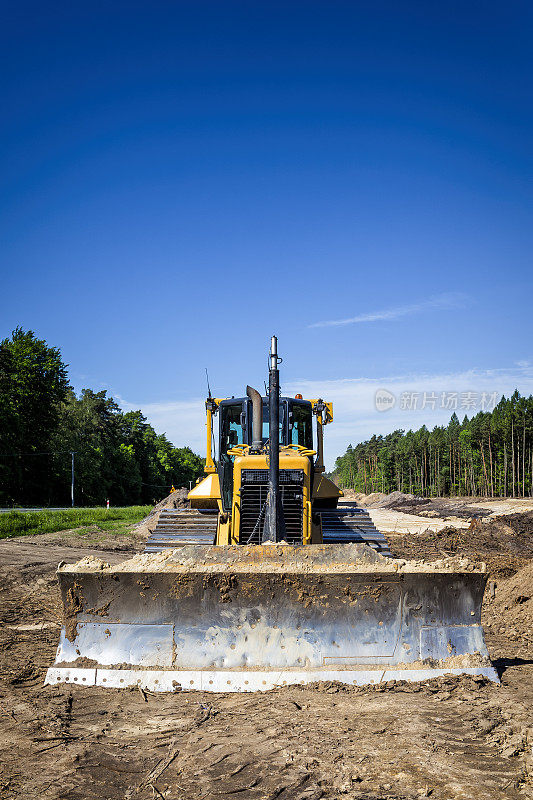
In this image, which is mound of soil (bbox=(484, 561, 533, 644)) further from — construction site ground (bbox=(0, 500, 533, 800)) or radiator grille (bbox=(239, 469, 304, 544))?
radiator grille (bbox=(239, 469, 304, 544))

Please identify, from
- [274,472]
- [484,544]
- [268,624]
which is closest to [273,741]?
[268,624]

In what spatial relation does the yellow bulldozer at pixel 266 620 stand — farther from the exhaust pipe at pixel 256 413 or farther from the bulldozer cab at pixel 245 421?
the bulldozer cab at pixel 245 421

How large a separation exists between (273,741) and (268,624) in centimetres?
125

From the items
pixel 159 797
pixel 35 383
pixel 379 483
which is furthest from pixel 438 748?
pixel 379 483

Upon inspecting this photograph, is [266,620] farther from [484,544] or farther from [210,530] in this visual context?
[484,544]

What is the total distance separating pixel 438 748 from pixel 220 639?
6.60 feet

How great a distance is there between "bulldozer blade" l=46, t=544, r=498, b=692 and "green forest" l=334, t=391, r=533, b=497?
73.7 m

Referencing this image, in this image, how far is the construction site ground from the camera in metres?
3.37

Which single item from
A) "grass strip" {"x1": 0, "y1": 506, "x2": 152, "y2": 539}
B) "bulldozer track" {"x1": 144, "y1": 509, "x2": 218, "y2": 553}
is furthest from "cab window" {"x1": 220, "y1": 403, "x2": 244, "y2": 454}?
"grass strip" {"x1": 0, "y1": 506, "x2": 152, "y2": 539}

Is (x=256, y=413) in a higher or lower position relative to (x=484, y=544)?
higher

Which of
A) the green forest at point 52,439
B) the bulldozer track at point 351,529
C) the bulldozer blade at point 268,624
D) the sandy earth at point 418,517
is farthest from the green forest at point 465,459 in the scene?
the bulldozer blade at point 268,624

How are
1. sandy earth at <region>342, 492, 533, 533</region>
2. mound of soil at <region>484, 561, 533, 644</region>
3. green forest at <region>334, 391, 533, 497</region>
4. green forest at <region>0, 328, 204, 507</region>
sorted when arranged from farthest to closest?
green forest at <region>334, 391, 533, 497</region>, green forest at <region>0, 328, 204, 507</region>, sandy earth at <region>342, 492, 533, 533</region>, mound of soil at <region>484, 561, 533, 644</region>

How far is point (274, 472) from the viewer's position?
6371 mm

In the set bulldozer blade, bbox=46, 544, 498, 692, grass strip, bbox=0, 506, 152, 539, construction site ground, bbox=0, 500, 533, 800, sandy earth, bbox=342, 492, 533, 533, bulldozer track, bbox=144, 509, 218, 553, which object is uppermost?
bulldozer track, bbox=144, 509, 218, 553
